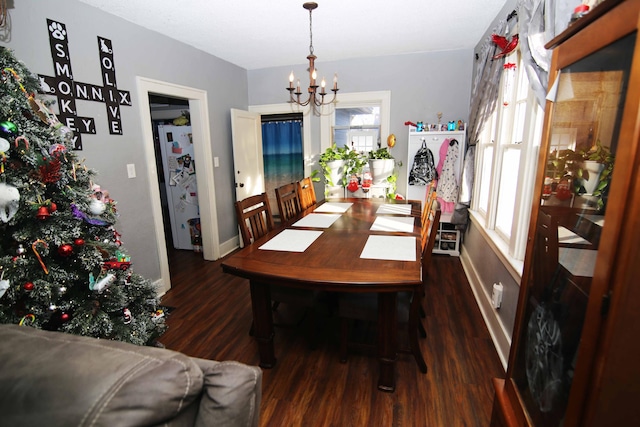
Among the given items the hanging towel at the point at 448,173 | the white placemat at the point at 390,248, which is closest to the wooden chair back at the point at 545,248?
the white placemat at the point at 390,248

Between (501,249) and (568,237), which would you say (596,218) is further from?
(501,249)

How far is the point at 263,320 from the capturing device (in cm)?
182

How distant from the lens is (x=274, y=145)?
5.37m

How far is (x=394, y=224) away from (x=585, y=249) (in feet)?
5.01

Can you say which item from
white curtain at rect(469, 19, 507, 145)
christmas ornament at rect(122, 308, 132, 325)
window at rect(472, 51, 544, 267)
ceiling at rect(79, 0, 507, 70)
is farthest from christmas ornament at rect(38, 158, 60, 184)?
white curtain at rect(469, 19, 507, 145)

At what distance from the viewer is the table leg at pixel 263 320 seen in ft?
5.81

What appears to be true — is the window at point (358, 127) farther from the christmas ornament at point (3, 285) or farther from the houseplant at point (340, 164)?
the christmas ornament at point (3, 285)

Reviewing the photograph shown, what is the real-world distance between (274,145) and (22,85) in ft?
13.6

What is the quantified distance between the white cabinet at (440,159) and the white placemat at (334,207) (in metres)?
1.18

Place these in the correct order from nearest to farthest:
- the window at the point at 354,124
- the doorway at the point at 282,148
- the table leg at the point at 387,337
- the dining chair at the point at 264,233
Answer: the table leg at the point at 387,337
the dining chair at the point at 264,233
the window at the point at 354,124
the doorway at the point at 282,148

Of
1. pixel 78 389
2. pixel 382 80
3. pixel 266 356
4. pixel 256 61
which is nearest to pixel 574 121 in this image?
pixel 78 389

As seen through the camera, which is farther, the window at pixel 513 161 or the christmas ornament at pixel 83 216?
the window at pixel 513 161

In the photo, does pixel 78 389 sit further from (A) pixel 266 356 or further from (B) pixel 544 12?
(B) pixel 544 12

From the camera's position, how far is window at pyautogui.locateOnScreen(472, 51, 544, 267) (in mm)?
1851
